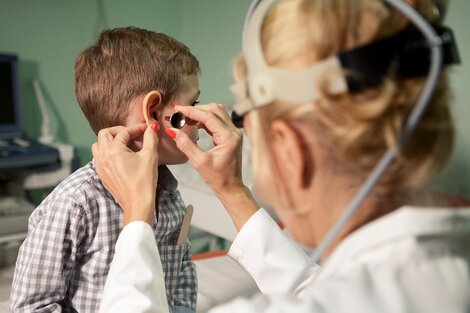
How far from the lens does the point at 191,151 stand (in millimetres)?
1106

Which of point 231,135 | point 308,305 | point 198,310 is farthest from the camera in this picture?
point 198,310

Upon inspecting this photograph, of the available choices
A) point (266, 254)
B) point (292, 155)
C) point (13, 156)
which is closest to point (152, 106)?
point (266, 254)

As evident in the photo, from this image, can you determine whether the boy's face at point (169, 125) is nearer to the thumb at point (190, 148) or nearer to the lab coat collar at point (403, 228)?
the thumb at point (190, 148)

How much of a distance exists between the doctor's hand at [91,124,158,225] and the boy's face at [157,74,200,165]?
0.22 m

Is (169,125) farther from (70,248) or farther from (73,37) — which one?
(73,37)

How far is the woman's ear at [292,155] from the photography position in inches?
26.6

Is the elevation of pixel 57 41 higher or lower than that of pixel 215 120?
lower

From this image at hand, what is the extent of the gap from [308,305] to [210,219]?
2001mm

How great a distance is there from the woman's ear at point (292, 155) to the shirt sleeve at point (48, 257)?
1.97ft

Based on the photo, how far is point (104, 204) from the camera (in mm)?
1228

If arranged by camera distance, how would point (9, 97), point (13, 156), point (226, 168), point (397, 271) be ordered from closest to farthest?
point (397, 271) → point (226, 168) → point (13, 156) → point (9, 97)

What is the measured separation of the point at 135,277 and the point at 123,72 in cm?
58

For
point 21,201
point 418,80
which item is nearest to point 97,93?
point 418,80

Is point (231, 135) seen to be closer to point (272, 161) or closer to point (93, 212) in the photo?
point (93, 212)
